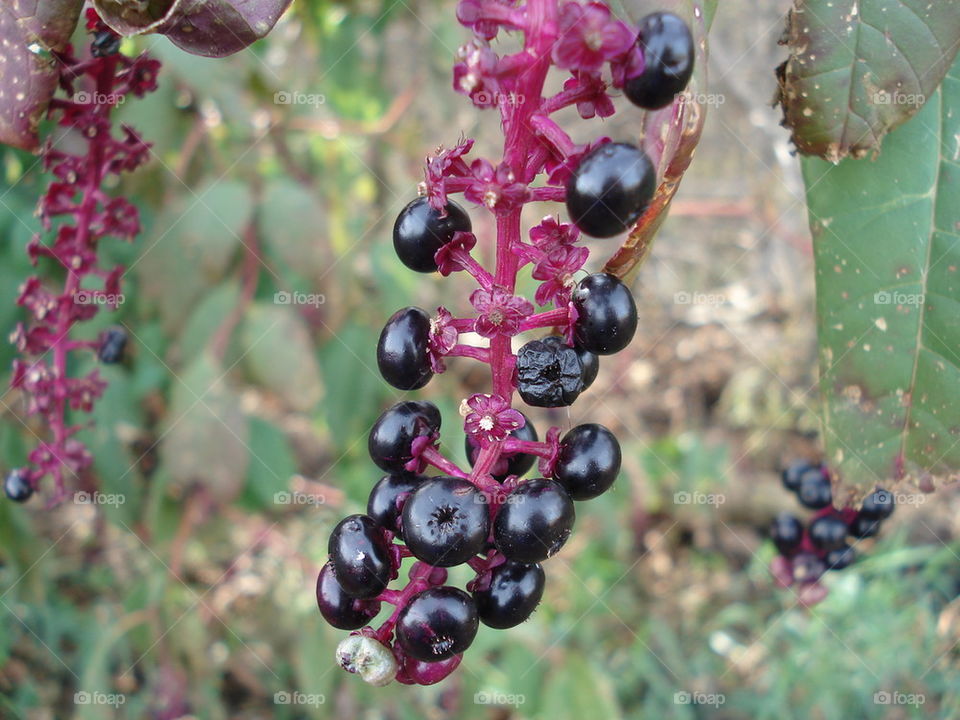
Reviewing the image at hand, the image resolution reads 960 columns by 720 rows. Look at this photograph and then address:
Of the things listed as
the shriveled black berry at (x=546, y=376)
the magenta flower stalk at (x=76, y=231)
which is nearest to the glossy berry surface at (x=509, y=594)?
the shriveled black berry at (x=546, y=376)

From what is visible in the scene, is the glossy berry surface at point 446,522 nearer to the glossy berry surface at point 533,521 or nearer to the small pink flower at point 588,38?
the glossy berry surface at point 533,521

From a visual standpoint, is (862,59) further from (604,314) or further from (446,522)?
(446,522)

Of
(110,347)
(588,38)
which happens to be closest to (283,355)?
(110,347)

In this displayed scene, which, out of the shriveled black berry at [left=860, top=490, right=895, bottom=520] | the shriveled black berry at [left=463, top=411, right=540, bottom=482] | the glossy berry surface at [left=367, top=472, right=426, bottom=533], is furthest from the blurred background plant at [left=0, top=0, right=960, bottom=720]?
the glossy berry surface at [left=367, top=472, right=426, bottom=533]

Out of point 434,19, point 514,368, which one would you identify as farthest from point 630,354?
point 514,368

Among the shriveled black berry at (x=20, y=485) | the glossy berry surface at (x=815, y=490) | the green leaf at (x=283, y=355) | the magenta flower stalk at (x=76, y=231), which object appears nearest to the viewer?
the magenta flower stalk at (x=76, y=231)
